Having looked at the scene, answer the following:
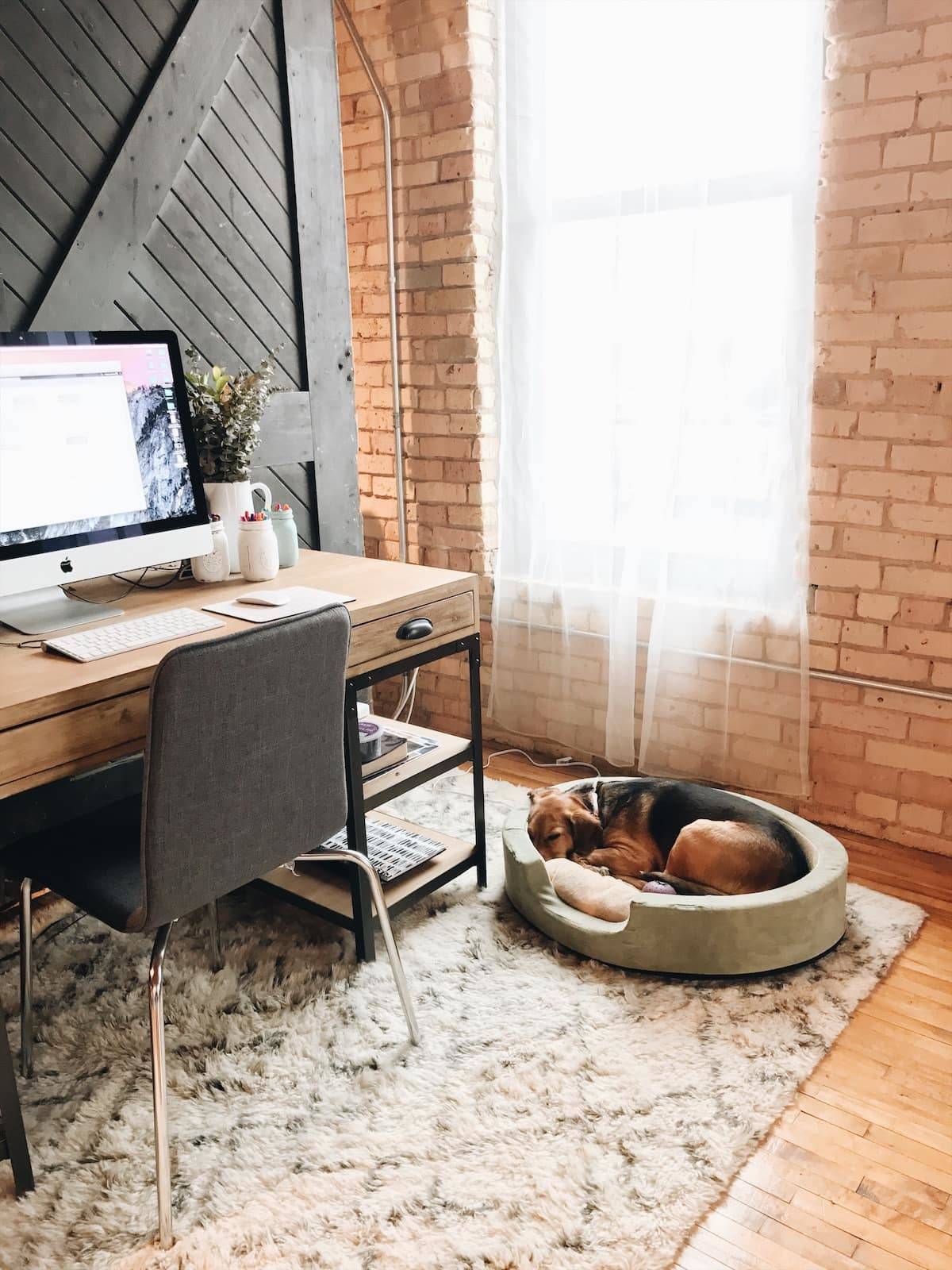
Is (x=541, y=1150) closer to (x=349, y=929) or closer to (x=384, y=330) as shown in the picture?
(x=349, y=929)

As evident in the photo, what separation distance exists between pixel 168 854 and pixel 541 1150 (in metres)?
0.79

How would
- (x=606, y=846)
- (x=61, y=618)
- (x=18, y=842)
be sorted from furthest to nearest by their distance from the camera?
1. (x=606, y=846)
2. (x=61, y=618)
3. (x=18, y=842)

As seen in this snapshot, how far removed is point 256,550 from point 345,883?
78 centimetres

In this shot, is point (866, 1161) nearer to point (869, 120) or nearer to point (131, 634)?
point (131, 634)

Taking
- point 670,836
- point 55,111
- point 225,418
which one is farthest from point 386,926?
point 55,111

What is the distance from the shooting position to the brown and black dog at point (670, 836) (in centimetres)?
217

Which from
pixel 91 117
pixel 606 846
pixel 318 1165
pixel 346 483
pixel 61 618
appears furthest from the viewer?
pixel 346 483

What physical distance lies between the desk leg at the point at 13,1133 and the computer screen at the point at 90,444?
879mm

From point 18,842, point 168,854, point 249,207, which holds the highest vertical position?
point 249,207

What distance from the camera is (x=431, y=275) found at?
318 centimetres

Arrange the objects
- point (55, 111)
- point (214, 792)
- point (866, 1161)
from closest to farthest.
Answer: point (214, 792)
point (866, 1161)
point (55, 111)

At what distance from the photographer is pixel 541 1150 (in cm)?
165

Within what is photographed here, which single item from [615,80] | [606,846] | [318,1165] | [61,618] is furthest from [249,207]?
[318,1165]

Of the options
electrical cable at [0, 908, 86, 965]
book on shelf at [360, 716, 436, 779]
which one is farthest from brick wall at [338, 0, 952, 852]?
electrical cable at [0, 908, 86, 965]
